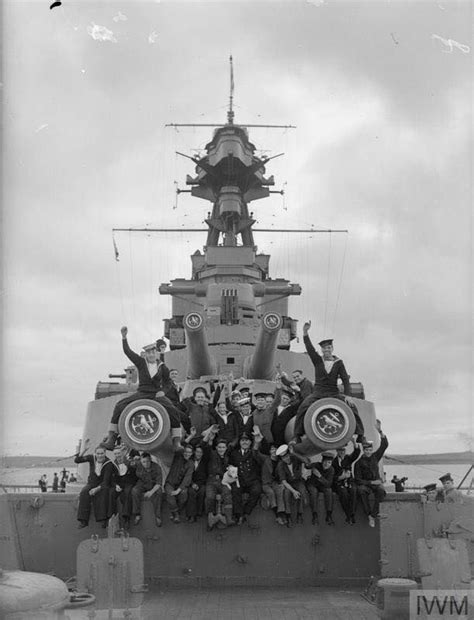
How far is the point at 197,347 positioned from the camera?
6.79 meters

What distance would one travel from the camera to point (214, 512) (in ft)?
16.0

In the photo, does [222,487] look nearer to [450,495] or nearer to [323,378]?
[323,378]

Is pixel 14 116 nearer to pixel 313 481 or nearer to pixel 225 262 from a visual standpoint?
pixel 313 481

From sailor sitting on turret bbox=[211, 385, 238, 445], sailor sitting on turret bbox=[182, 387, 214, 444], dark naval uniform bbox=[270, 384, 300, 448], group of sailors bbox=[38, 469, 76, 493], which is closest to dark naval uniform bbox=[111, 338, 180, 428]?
sailor sitting on turret bbox=[182, 387, 214, 444]

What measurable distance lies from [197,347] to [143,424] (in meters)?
2.72

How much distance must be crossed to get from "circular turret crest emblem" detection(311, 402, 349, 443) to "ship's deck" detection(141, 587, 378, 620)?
1.06 m

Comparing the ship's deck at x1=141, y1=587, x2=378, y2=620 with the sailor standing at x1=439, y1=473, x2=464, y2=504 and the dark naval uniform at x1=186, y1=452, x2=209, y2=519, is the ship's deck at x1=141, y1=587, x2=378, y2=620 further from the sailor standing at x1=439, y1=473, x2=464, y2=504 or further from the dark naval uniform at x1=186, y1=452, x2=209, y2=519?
the sailor standing at x1=439, y1=473, x2=464, y2=504

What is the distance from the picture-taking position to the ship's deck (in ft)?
13.3

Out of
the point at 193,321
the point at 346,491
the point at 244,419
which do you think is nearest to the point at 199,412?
the point at 244,419

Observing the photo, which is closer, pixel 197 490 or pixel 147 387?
pixel 147 387

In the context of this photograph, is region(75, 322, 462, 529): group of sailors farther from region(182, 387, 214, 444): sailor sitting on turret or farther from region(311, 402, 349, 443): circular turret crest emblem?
region(311, 402, 349, 443): circular turret crest emblem

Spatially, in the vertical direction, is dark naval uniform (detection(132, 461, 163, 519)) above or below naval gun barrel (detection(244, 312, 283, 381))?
below

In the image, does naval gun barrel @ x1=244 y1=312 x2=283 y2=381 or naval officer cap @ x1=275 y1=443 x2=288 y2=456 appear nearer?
naval officer cap @ x1=275 y1=443 x2=288 y2=456

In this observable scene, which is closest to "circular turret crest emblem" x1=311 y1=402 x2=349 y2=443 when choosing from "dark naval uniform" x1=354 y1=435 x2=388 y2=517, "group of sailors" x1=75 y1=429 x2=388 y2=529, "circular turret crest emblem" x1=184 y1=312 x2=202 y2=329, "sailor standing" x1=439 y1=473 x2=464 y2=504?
"group of sailors" x1=75 y1=429 x2=388 y2=529
